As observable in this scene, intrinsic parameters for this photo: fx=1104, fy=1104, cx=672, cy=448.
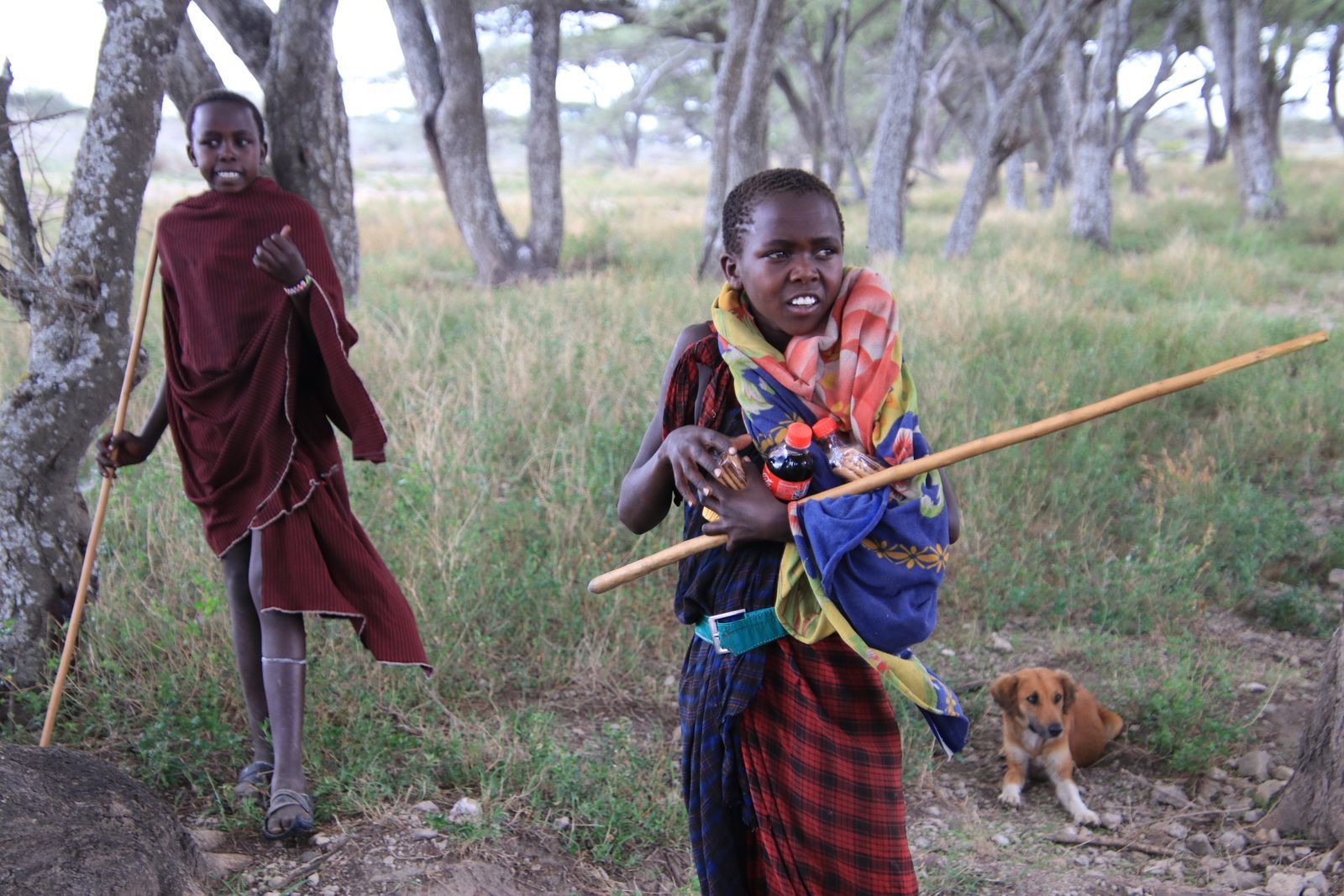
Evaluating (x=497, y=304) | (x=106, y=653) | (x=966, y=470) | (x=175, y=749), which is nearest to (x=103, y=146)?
(x=106, y=653)

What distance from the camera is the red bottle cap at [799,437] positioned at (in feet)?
5.52

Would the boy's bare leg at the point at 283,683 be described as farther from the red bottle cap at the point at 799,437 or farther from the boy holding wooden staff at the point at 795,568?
the red bottle cap at the point at 799,437

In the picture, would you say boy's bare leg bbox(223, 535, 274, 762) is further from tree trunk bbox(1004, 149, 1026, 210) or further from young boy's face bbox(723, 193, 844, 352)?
tree trunk bbox(1004, 149, 1026, 210)

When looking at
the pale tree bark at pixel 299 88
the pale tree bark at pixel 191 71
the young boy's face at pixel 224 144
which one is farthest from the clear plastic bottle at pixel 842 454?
the pale tree bark at pixel 191 71

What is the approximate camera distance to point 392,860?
2719 mm

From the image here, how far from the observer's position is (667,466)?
1854 mm

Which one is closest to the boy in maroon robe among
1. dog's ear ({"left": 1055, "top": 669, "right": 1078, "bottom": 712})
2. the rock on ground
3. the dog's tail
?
the rock on ground

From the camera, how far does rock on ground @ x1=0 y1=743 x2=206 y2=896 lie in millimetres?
2191

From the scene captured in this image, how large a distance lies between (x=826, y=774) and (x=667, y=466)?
570 mm

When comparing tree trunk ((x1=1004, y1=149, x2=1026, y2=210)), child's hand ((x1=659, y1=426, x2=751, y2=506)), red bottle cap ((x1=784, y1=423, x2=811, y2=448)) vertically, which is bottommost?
child's hand ((x1=659, y1=426, x2=751, y2=506))

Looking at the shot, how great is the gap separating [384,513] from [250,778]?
4.84 feet

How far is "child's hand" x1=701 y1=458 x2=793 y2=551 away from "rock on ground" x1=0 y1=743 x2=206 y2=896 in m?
1.52

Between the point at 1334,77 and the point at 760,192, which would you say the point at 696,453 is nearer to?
the point at 760,192

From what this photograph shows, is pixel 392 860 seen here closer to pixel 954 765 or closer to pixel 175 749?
pixel 175 749
